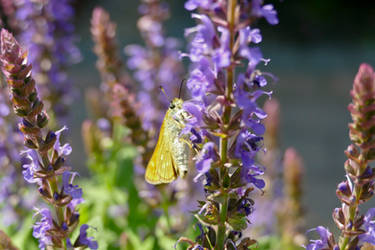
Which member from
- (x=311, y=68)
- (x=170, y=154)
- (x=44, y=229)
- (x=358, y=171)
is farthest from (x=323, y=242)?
(x=311, y=68)

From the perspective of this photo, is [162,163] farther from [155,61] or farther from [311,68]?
[311,68]

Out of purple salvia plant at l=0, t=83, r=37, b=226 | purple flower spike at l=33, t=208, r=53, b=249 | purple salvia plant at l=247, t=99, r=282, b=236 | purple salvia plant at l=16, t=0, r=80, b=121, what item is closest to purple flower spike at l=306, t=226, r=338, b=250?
purple flower spike at l=33, t=208, r=53, b=249

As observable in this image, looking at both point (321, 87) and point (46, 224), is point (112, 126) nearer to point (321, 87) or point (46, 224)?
point (46, 224)

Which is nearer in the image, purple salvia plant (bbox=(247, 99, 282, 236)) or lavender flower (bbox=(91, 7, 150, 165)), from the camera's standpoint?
lavender flower (bbox=(91, 7, 150, 165))

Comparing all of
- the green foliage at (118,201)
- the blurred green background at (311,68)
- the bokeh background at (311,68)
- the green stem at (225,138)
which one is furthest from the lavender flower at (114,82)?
the blurred green background at (311,68)

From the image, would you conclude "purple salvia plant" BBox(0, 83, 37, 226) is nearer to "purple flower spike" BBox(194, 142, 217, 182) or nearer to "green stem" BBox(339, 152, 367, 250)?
"purple flower spike" BBox(194, 142, 217, 182)

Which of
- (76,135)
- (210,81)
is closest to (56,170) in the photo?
(210,81)

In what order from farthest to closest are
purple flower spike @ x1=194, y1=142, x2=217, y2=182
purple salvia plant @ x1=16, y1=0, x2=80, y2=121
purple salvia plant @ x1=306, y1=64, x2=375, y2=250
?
purple salvia plant @ x1=16, y1=0, x2=80, y2=121 → purple flower spike @ x1=194, y1=142, x2=217, y2=182 → purple salvia plant @ x1=306, y1=64, x2=375, y2=250
